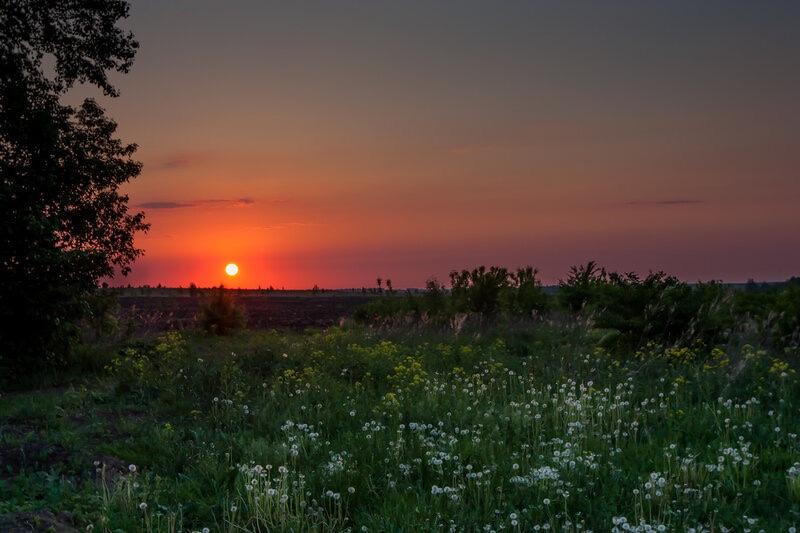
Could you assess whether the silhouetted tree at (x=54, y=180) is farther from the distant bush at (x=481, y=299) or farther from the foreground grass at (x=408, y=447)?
the distant bush at (x=481, y=299)

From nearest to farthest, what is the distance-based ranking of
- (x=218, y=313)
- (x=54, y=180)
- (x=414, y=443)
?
(x=414, y=443) < (x=54, y=180) < (x=218, y=313)

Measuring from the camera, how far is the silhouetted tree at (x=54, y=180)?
13352mm

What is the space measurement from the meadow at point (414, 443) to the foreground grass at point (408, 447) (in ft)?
0.10

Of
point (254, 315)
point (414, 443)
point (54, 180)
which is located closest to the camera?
point (414, 443)

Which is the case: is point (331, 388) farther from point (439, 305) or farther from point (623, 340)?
point (439, 305)

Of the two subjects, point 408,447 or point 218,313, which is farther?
point 218,313

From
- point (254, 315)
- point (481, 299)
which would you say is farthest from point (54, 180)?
point (254, 315)

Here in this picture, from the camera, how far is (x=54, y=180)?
13.9 metres

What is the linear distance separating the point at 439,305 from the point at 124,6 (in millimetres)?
13880

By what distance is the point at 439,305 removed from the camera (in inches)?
971

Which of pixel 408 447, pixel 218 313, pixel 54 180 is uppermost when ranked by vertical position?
pixel 54 180

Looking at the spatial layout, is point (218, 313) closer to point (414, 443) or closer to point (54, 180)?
point (54, 180)

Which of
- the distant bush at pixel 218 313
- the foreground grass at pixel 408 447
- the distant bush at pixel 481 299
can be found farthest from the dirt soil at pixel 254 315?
the foreground grass at pixel 408 447

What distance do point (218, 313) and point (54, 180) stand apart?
358 inches
